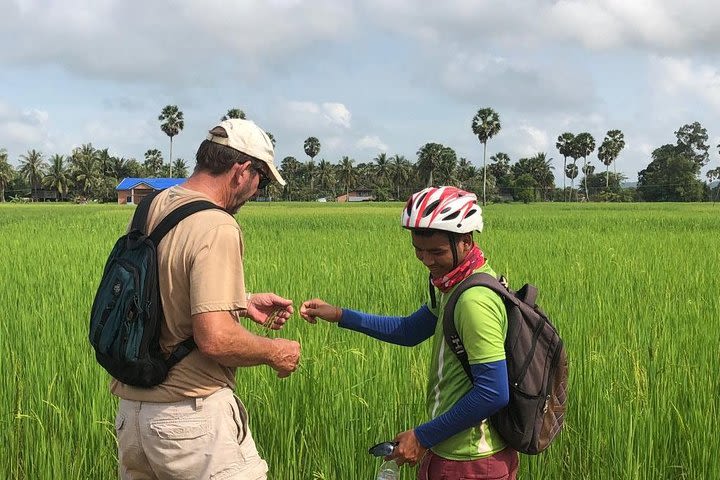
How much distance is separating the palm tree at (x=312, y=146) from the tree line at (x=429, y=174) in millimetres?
48

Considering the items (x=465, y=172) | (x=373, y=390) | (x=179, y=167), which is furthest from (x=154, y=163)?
(x=373, y=390)

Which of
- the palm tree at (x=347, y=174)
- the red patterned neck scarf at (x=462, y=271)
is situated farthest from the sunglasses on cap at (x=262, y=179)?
the palm tree at (x=347, y=174)

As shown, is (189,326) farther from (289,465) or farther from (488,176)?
(488,176)

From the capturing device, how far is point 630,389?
272 centimetres

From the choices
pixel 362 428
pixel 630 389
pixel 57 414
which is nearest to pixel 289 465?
pixel 362 428

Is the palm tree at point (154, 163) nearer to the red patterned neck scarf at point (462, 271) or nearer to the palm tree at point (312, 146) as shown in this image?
the palm tree at point (312, 146)

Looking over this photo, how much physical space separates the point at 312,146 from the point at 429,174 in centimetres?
2566

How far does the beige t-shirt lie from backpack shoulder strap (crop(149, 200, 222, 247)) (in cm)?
1

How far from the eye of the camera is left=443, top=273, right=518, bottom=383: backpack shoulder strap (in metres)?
1.51

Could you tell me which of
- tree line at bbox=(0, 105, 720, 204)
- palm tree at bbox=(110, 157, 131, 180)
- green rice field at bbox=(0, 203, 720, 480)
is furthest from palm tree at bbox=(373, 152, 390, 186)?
green rice field at bbox=(0, 203, 720, 480)

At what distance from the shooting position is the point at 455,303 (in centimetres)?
152

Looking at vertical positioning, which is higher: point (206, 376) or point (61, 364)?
point (206, 376)

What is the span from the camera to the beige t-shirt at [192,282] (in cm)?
147

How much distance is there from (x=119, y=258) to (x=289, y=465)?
1.14 metres
